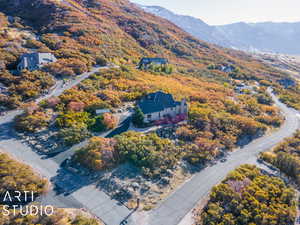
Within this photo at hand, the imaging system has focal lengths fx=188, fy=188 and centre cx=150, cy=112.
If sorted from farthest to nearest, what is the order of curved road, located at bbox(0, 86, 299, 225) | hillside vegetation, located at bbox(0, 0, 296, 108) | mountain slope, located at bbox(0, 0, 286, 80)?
1. mountain slope, located at bbox(0, 0, 286, 80)
2. hillside vegetation, located at bbox(0, 0, 296, 108)
3. curved road, located at bbox(0, 86, 299, 225)

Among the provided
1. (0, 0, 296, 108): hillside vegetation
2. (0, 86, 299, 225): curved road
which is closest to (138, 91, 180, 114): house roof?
(0, 86, 299, 225): curved road

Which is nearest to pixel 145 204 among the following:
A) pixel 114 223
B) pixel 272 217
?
pixel 114 223

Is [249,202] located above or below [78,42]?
below

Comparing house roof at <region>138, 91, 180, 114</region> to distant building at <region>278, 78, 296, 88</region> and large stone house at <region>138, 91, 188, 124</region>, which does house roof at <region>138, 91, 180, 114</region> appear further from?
distant building at <region>278, 78, 296, 88</region>

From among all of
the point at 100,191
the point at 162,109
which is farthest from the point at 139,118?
the point at 100,191

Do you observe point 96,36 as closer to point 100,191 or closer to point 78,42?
point 78,42

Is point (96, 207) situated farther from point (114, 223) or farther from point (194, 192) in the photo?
point (194, 192)
